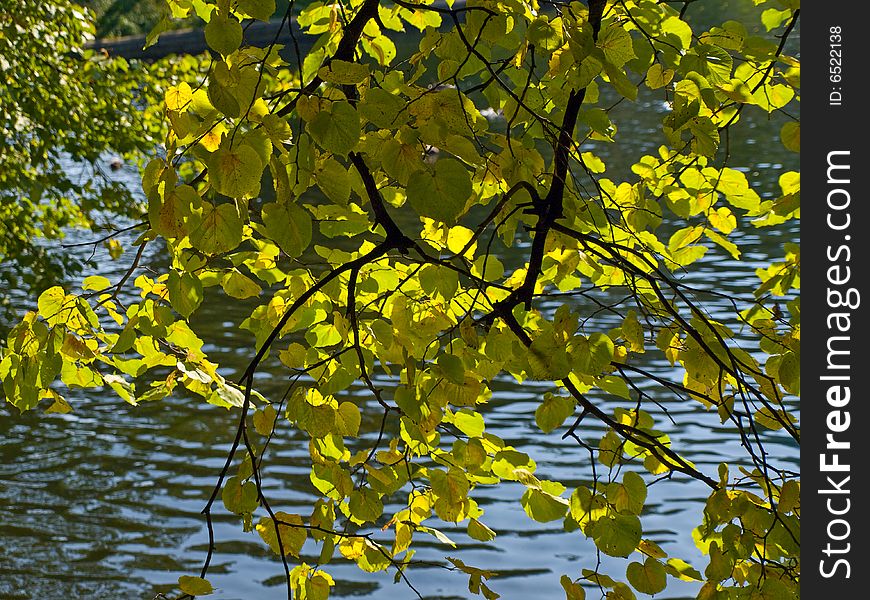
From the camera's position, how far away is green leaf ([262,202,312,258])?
1.57 m

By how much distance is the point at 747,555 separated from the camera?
1815 millimetres

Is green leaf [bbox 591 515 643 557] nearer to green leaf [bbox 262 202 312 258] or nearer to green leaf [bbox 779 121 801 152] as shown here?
green leaf [bbox 262 202 312 258]

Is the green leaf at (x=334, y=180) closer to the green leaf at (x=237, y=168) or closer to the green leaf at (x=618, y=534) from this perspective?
the green leaf at (x=237, y=168)

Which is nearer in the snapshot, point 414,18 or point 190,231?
point 190,231

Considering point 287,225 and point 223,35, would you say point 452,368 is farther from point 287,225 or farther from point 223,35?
point 223,35

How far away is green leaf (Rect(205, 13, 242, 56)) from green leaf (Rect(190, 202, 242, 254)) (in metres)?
0.23

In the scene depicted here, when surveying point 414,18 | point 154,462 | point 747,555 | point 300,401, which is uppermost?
point 154,462

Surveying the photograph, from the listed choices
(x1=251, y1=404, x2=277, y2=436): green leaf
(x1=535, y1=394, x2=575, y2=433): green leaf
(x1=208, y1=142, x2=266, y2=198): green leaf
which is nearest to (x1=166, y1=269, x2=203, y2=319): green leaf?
(x1=251, y1=404, x2=277, y2=436): green leaf

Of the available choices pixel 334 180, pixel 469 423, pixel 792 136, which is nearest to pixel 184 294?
pixel 334 180

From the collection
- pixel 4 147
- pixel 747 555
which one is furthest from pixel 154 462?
pixel 747 555

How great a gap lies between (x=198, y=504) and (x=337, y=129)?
675 centimetres
